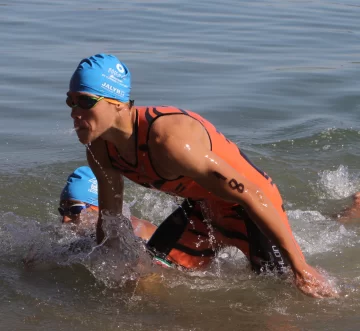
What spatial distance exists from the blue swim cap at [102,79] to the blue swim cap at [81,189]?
1.58 meters

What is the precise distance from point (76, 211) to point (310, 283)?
6.81 ft

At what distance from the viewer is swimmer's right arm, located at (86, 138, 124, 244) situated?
188 inches

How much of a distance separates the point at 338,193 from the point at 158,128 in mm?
3814

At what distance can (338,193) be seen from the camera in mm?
7746

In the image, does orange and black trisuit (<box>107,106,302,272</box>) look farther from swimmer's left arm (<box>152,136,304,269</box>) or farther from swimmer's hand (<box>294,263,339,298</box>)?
swimmer's hand (<box>294,263,339,298</box>)

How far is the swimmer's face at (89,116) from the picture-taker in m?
4.36

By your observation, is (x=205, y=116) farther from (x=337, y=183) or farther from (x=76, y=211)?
(x=76, y=211)

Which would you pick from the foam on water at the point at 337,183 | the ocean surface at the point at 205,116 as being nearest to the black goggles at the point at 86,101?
the ocean surface at the point at 205,116

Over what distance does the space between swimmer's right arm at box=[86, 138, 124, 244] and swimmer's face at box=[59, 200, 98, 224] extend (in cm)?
69

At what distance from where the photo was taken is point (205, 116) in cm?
979

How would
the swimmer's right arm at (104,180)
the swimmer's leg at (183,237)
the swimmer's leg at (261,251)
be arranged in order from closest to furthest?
the swimmer's right arm at (104,180) → the swimmer's leg at (261,251) → the swimmer's leg at (183,237)

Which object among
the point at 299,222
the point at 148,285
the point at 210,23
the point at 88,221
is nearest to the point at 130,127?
the point at 148,285

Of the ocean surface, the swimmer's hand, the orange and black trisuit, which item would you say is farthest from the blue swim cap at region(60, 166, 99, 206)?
the swimmer's hand

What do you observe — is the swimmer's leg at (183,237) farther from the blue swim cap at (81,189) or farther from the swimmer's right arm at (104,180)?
the blue swim cap at (81,189)
